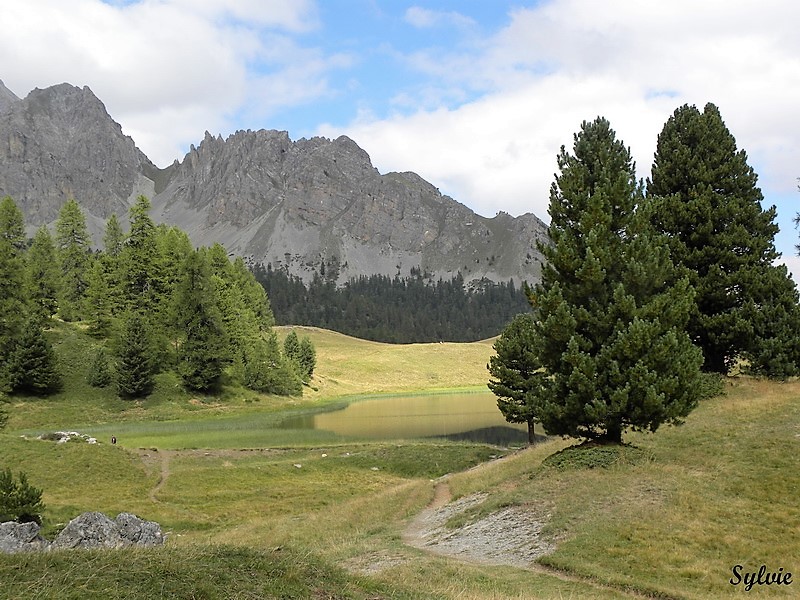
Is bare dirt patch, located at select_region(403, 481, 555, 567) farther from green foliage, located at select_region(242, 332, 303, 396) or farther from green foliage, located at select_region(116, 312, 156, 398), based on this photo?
green foliage, located at select_region(242, 332, 303, 396)

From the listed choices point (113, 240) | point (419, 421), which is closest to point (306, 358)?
point (113, 240)

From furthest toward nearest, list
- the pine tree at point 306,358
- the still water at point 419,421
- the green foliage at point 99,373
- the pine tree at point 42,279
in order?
the pine tree at point 306,358 → the pine tree at point 42,279 → the green foliage at point 99,373 → the still water at point 419,421

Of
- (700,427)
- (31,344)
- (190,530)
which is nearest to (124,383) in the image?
(31,344)

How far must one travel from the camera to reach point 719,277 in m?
33.8

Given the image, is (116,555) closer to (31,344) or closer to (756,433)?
(756,433)

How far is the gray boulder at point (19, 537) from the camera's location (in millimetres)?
17078

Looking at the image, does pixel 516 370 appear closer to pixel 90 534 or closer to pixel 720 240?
pixel 720 240

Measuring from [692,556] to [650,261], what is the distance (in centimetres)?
1247

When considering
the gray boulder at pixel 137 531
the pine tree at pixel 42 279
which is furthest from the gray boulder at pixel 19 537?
the pine tree at pixel 42 279

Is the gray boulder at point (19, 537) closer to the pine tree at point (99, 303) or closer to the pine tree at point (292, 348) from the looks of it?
the pine tree at point (99, 303)

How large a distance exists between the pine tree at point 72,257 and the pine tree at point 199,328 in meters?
16.6

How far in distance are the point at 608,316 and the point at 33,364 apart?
194ft

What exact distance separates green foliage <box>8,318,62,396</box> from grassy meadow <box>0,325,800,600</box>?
30.6ft

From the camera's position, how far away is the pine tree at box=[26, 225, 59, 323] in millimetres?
66938
